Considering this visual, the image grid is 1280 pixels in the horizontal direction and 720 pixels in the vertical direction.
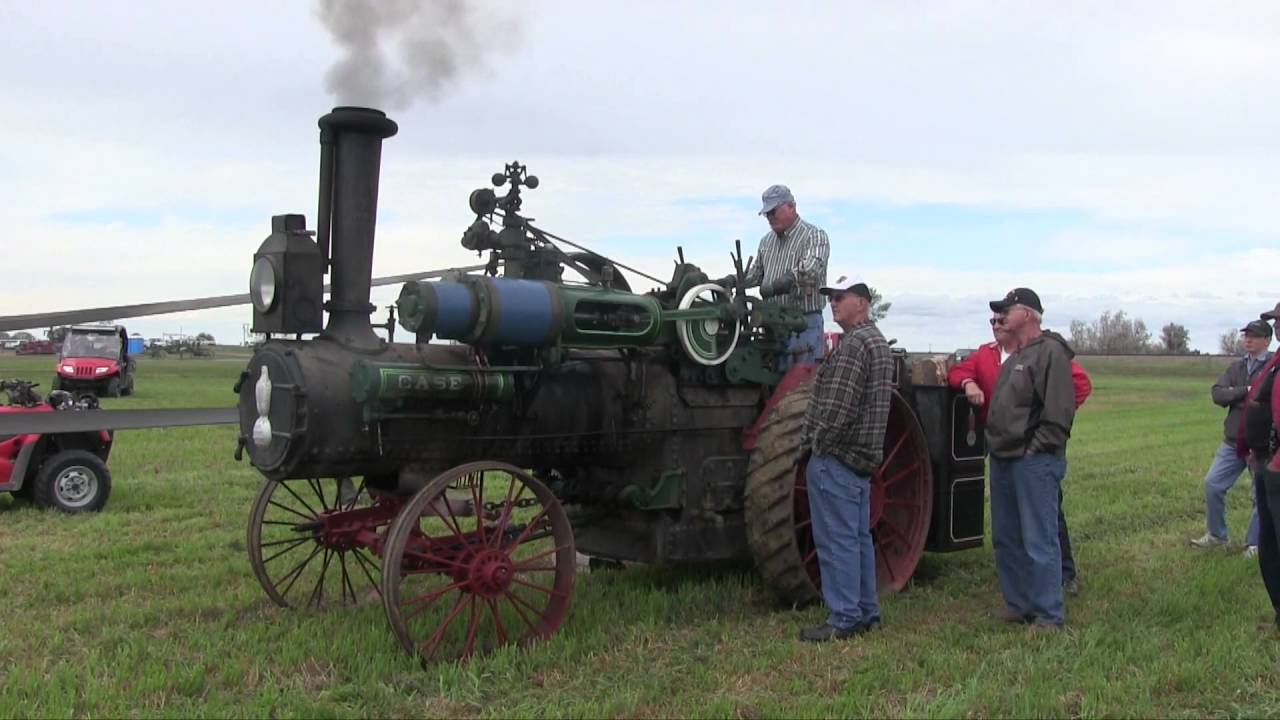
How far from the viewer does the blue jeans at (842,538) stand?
17.4 feet

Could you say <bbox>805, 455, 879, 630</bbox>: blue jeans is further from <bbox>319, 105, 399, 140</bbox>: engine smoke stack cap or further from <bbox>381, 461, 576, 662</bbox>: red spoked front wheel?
<bbox>319, 105, 399, 140</bbox>: engine smoke stack cap

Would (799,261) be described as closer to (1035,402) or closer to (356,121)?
(1035,402)

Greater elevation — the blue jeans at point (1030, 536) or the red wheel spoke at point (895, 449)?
the red wheel spoke at point (895, 449)

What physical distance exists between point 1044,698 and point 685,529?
197 centimetres

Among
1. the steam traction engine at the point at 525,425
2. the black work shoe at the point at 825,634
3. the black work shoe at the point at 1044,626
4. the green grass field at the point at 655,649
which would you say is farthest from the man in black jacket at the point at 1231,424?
the black work shoe at the point at 825,634

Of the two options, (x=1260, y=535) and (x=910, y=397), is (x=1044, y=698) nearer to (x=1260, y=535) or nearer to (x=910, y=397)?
(x=1260, y=535)

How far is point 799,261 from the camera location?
6.55 m

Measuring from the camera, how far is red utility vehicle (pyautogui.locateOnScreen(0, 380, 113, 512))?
29.9ft

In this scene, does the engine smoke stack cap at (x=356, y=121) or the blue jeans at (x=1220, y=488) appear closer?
the engine smoke stack cap at (x=356, y=121)

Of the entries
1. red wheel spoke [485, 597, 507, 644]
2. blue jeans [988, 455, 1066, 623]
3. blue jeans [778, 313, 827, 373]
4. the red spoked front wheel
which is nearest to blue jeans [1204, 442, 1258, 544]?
blue jeans [988, 455, 1066, 623]

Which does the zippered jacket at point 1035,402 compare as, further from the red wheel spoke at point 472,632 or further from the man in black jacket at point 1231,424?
the red wheel spoke at point 472,632

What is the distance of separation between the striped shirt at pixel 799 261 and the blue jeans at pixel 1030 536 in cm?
136

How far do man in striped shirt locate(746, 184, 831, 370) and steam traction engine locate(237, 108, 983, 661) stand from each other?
9.4 inches

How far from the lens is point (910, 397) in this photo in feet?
21.1
